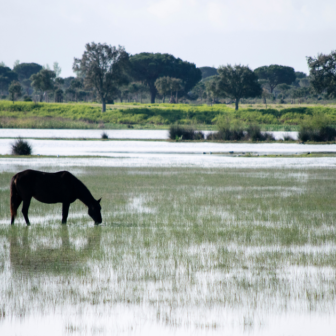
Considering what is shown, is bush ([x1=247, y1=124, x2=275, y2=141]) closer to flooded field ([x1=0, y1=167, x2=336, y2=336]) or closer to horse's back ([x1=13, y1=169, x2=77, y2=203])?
flooded field ([x1=0, y1=167, x2=336, y2=336])

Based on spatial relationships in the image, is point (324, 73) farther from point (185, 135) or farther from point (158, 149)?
point (158, 149)

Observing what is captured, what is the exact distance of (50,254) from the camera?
991 centimetres

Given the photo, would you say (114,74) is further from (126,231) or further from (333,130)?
(126,231)

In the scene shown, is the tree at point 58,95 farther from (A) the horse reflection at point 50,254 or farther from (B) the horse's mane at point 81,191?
(A) the horse reflection at point 50,254

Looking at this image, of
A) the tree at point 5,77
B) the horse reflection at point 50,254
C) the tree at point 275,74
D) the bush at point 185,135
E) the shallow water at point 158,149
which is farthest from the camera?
the tree at point 275,74

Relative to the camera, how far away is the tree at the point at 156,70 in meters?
139

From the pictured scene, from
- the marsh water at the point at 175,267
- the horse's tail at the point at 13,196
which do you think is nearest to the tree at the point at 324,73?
the marsh water at the point at 175,267

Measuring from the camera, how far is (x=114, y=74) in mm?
111312

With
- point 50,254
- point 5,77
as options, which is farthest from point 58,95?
point 50,254

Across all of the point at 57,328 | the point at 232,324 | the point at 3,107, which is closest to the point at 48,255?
the point at 57,328

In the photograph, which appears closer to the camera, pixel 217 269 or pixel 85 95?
pixel 217 269

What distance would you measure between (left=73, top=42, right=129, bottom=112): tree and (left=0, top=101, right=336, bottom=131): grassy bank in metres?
7.02

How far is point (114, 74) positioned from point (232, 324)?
108 m

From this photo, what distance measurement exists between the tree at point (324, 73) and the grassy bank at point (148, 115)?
14.5 feet
